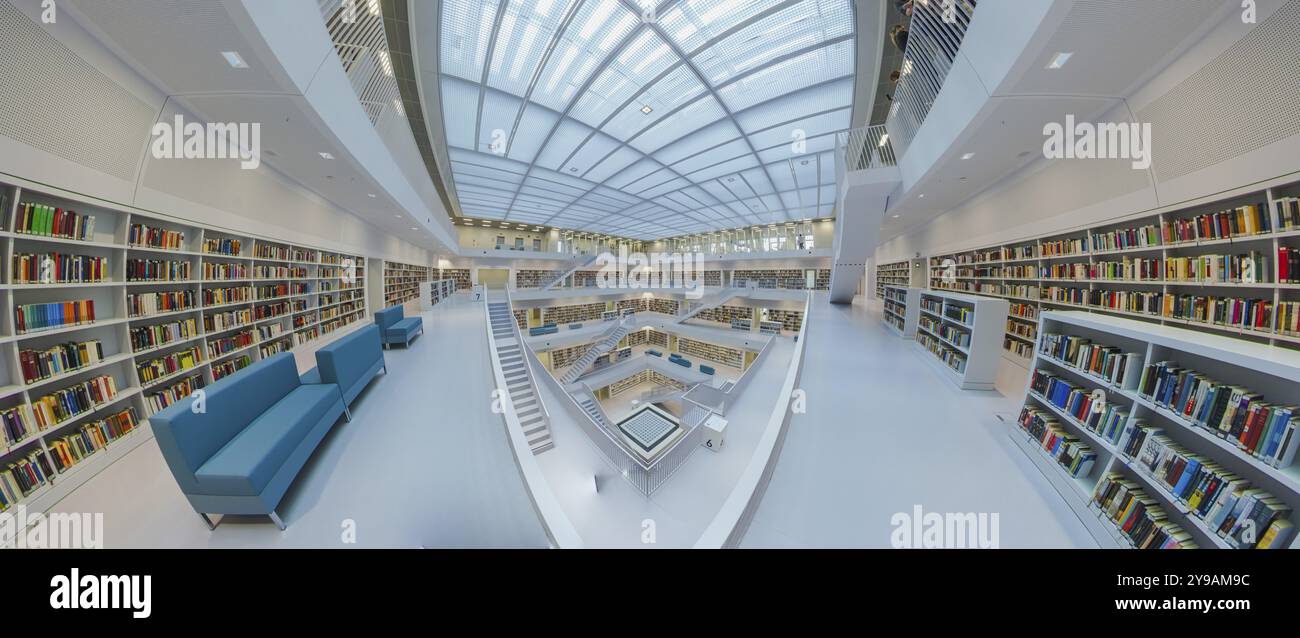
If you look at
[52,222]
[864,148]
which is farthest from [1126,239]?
[52,222]

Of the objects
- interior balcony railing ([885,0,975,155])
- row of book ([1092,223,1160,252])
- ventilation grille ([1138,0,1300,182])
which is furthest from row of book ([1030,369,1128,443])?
interior balcony railing ([885,0,975,155])

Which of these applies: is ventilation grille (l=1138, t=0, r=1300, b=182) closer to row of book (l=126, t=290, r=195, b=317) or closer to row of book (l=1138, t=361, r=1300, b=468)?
row of book (l=1138, t=361, r=1300, b=468)

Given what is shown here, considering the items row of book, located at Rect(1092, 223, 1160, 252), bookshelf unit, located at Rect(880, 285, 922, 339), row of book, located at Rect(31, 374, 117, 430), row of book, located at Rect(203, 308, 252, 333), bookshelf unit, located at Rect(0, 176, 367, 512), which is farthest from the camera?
bookshelf unit, located at Rect(880, 285, 922, 339)

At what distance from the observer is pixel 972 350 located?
4.07 m

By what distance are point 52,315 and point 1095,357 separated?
26.7ft

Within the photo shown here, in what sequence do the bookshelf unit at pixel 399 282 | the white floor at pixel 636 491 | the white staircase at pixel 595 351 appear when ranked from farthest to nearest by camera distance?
the white staircase at pixel 595 351 < the bookshelf unit at pixel 399 282 < the white floor at pixel 636 491

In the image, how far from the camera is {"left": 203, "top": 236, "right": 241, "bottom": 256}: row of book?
411 centimetres

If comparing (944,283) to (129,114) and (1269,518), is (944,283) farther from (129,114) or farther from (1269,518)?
(129,114)

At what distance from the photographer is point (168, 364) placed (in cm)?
345

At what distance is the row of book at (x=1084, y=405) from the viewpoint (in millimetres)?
2183

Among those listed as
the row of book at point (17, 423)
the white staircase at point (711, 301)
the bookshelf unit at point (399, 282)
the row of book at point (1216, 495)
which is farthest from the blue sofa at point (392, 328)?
the white staircase at point (711, 301)

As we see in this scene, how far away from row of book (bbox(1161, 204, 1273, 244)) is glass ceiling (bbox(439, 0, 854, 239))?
231 inches

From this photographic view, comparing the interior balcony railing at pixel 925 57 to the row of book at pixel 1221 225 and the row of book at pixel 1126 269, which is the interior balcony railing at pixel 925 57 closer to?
the row of book at pixel 1221 225

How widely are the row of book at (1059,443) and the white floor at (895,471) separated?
0.62 feet
